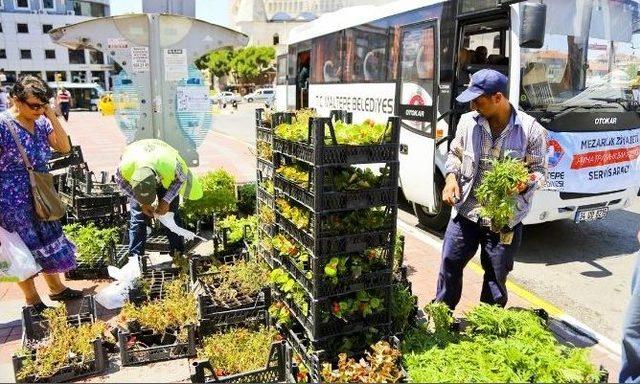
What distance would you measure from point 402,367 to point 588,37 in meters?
5.21

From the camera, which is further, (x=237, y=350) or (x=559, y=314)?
(x=559, y=314)

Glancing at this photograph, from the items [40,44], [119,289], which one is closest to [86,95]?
[40,44]

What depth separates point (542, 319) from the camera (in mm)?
3619

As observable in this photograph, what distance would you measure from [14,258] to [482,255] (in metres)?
3.96

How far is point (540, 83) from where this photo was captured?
18.5 feet

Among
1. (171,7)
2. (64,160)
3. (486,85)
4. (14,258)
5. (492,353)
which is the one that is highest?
(171,7)

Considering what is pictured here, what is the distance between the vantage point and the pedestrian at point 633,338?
302 cm

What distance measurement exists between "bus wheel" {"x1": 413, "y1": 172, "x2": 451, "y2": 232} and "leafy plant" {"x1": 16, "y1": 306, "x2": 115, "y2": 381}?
4739mm

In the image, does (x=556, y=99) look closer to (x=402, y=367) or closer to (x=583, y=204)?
(x=583, y=204)

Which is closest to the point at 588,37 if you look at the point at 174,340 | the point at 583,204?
the point at 583,204

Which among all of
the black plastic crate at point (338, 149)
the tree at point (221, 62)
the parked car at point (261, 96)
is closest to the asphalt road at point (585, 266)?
the black plastic crate at point (338, 149)

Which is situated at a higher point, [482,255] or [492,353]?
[482,255]

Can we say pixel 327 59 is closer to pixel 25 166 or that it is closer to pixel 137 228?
pixel 137 228

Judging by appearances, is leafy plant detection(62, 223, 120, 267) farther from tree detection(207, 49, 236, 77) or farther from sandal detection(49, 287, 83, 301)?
tree detection(207, 49, 236, 77)
